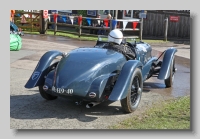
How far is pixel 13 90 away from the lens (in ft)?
26.1

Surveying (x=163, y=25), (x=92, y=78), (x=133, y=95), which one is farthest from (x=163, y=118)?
(x=163, y=25)

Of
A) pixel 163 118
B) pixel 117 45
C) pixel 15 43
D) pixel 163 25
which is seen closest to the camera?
pixel 163 118

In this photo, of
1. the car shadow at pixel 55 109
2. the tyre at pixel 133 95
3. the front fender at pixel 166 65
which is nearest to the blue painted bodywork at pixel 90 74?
the tyre at pixel 133 95

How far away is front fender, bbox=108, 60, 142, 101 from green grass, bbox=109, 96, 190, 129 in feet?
1.52

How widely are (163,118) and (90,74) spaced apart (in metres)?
1.53

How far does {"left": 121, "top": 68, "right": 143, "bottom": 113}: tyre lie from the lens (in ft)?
20.8

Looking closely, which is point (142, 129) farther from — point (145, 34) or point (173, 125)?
point (145, 34)

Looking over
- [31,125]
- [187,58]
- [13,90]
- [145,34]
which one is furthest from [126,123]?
[145,34]

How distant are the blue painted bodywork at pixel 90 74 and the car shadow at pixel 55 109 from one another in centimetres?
37

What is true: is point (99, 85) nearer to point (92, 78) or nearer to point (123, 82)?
point (92, 78)

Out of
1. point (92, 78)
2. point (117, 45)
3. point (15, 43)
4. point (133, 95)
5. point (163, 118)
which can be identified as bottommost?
point (163, 118)

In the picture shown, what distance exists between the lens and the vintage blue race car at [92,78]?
20.1 feet

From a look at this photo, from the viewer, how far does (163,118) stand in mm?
6285

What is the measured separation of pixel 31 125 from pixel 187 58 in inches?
397
